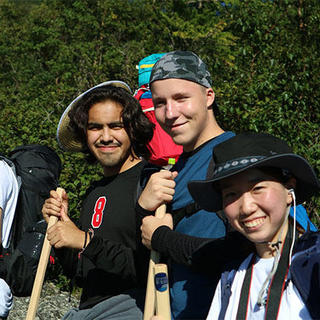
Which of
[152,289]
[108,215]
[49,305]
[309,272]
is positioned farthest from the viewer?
[49,305]

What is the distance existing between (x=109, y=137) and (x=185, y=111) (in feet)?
2.32

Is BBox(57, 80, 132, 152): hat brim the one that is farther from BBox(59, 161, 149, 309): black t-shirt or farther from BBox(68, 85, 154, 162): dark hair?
BBox(59, 161, 149, 309): black t-shirt

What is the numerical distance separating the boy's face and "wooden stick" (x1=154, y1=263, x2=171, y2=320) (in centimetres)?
36

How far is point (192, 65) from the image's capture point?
86.3 inches

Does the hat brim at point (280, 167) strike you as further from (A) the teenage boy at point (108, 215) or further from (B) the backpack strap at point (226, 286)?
(A) the teenage boy at point (108, 215)

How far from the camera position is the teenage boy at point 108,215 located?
7.86 feet

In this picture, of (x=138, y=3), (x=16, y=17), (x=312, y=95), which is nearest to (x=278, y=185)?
(x=312, y=95)

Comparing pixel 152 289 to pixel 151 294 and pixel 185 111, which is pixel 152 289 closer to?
pixel 151 294

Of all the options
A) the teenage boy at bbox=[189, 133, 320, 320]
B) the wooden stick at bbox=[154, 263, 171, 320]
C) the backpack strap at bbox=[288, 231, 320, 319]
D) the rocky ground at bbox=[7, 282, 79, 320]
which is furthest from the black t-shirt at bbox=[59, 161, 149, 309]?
the rocky ground at bbox=[7, 282, 79, 320]

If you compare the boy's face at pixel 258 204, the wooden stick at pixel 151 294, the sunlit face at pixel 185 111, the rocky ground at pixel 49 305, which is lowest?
the rocky ground at pixel 49 305

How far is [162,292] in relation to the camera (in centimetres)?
191

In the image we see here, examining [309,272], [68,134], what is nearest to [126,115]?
[68,134]

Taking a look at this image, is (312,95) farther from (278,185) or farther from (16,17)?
(16,17)

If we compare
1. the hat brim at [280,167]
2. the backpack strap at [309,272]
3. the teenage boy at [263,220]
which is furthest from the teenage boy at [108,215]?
the backpack strap at [309,272]
